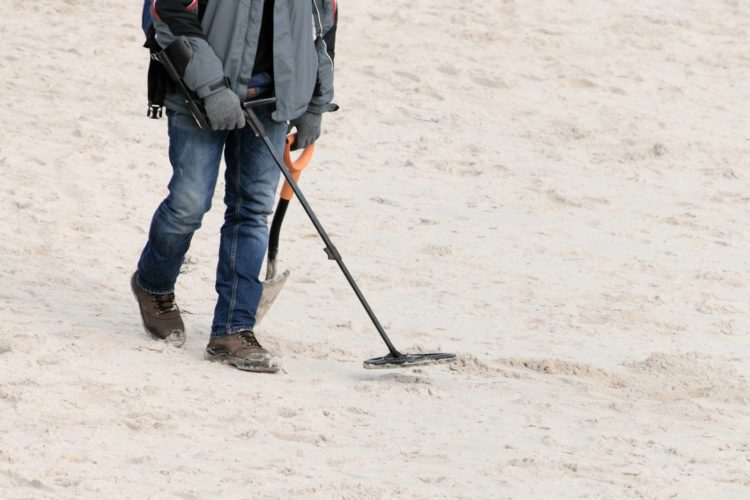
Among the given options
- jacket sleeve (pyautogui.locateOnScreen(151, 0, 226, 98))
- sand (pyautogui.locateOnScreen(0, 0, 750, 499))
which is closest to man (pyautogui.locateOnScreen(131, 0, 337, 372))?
jacket sleeve (pyautogui.locateOnScreen(151, 0, 226, 98))

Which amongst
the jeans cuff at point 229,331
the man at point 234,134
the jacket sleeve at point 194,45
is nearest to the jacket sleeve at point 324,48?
the man at point 234,134

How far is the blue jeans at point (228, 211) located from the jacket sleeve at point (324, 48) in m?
0.24

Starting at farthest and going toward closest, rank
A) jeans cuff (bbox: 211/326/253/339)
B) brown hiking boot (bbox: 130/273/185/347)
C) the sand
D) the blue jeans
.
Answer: brown hiking boot (bbox: 130/273/185/347) → jeans cuff (bbox: 211/326/253/339) → the blue jeans → the sand

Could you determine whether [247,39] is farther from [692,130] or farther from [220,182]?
[692,130]

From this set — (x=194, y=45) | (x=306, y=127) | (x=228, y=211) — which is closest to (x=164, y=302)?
(x=228, y=211)

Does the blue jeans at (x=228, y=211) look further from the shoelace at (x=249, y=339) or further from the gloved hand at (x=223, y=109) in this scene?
the gloved hand at (x=223, y=109)

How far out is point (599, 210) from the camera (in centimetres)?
748

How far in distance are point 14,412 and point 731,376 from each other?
2.71 m

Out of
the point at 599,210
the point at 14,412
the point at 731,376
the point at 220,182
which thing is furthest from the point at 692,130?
the point at 14,412

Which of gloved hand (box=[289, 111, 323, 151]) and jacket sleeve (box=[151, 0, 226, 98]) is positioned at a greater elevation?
jacket sleeve (box=[151, 0, 226, 98])

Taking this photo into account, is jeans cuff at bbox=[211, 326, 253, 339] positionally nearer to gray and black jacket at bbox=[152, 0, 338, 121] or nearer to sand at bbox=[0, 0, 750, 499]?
sand at bbox=[0, 0, 750, 499]

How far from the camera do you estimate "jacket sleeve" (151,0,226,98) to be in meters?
4.27

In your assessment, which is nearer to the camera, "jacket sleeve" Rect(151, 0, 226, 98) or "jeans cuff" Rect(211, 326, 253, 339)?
"jacket sleeve" Rect(151, 0, 226, 98)

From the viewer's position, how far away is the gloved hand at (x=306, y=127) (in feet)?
15.9
